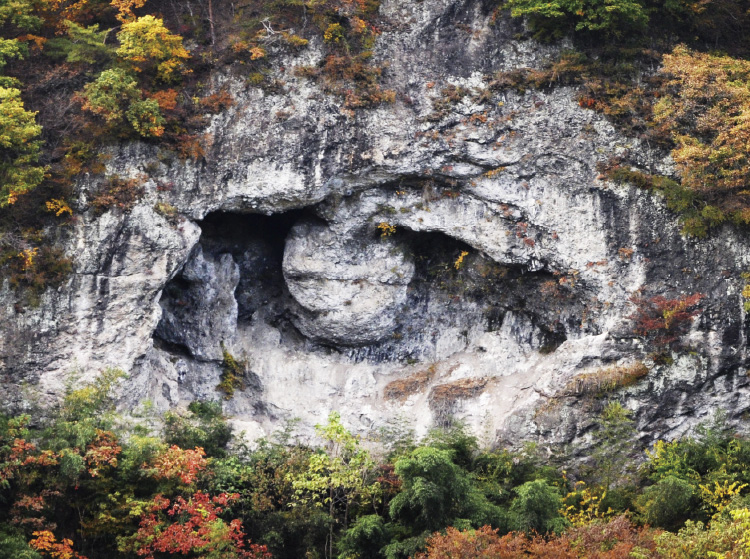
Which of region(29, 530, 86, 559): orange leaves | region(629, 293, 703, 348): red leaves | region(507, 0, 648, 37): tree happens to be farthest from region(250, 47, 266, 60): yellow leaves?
region(29, 530, 86, 559): orange leaves

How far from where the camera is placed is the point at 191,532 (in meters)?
16.2

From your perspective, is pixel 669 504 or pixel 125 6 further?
pixel 125 6

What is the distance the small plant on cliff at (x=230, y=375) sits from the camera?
22.4 m

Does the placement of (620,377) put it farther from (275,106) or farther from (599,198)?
(275,106)

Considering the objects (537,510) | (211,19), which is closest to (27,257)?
→ (211,19)

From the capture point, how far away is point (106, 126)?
20.4m

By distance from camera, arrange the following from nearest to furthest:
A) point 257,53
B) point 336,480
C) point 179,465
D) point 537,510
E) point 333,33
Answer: point 537,510, point 336,480, point 179,465, point 257,53, point 333,33

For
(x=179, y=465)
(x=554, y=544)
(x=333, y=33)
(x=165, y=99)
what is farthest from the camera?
(x=333, y=33)

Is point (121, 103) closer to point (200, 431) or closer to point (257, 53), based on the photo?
point (257, 53)

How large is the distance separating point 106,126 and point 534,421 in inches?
492

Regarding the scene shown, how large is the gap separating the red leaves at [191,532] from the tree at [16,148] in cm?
761

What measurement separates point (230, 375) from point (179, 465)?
5240 mm

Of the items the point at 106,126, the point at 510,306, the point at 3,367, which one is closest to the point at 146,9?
the point at 106,126

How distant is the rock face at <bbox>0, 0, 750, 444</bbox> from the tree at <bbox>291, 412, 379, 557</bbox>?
12.2 feet
